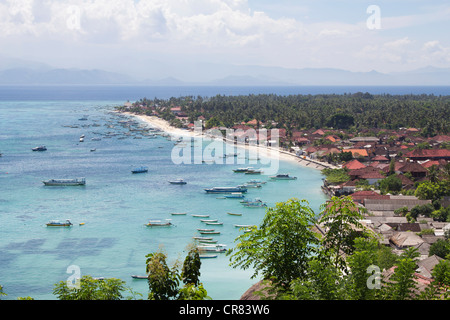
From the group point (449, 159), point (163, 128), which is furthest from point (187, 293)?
point (163, 128)

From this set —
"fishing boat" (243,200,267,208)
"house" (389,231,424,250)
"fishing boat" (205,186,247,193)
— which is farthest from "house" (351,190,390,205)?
"fishing boat" (205,186,247,193)

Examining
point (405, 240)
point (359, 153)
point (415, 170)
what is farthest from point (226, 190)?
point (405, 240)

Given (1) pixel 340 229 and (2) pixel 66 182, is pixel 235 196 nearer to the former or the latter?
(2) pixel 66 182

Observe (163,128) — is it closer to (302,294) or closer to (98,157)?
(98,157)

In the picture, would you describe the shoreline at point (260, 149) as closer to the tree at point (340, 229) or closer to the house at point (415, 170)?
the house at point (415, 170)

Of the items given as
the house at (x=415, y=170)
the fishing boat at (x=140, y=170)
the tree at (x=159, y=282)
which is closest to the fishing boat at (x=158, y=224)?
the fishing boat at (x=140, y=170)

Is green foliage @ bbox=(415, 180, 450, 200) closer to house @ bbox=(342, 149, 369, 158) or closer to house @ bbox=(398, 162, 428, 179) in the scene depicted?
house @ bbox=(398, 162, 428, 179)
